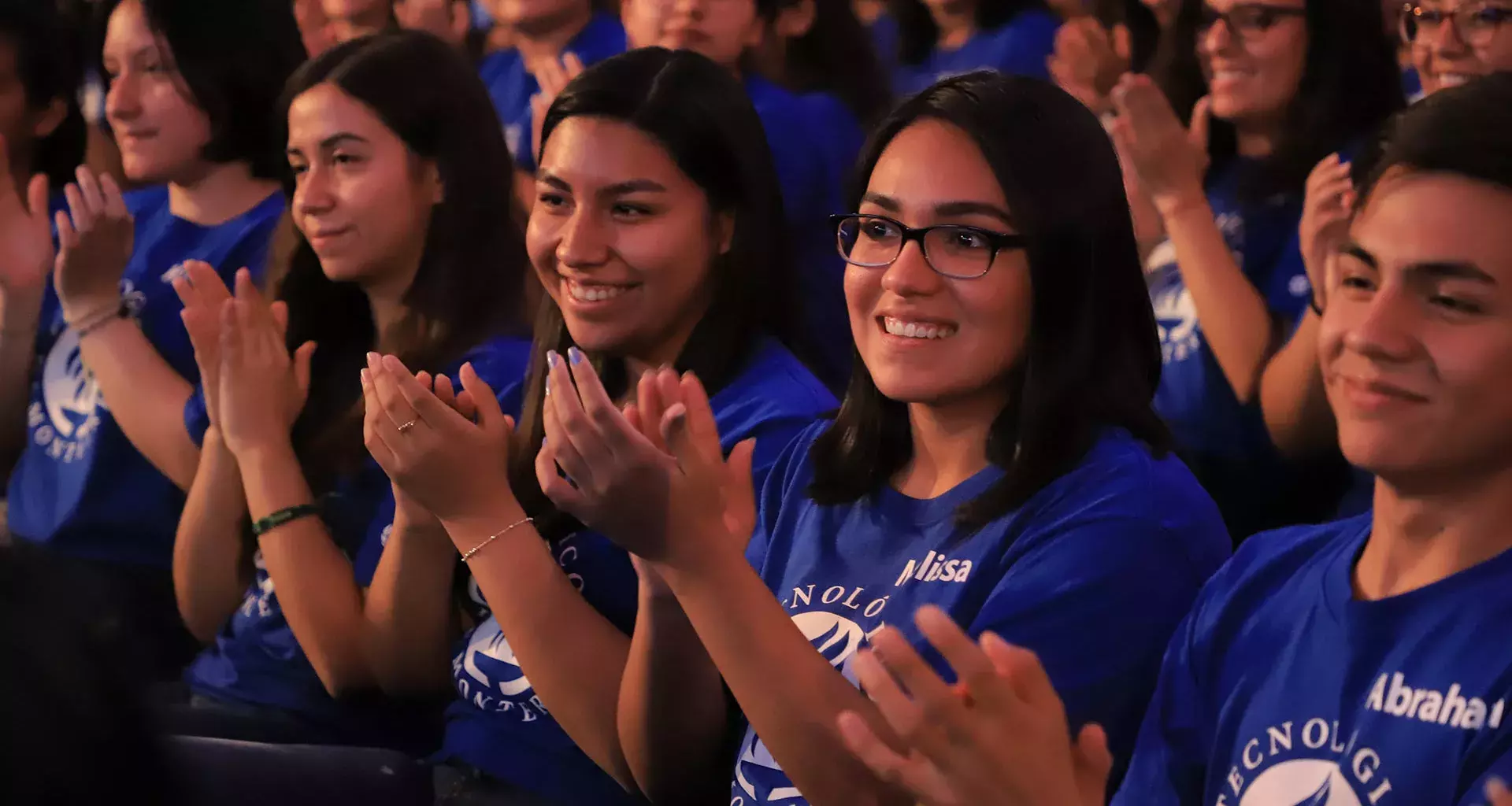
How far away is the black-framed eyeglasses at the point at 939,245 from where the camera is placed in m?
1.50

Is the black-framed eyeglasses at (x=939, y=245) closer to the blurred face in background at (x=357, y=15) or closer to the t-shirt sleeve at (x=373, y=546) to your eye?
the t-shirt sleeve at (x=373, y=546)

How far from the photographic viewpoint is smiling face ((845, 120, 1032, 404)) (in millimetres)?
1511

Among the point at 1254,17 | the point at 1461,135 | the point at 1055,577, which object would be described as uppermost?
the point at 1254,17

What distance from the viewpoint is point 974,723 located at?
1080mm

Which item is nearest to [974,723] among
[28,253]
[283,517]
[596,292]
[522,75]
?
[596,292]

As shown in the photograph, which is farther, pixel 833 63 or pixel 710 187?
pixel 833 63

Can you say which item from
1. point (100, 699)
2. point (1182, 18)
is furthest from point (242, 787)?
point (1182, 18)

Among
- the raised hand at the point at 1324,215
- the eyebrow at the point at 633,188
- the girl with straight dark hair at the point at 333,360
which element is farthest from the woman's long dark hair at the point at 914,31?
the eyebrow at the point at 633,188

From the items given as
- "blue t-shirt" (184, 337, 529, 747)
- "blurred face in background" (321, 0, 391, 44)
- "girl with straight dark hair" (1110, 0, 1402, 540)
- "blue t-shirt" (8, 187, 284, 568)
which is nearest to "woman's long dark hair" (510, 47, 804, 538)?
"blue t-shirt" (184, 337, 529, 747)

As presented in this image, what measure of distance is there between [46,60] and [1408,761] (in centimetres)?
283

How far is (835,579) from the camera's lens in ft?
5.14

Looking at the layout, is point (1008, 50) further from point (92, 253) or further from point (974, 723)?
point (974, 723)

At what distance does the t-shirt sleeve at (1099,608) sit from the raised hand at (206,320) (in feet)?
3.97

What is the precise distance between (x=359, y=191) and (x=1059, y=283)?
1.11 metres
